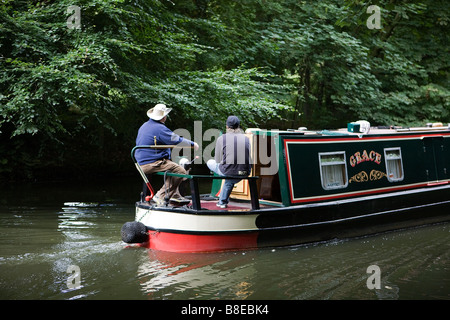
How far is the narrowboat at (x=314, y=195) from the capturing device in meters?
7.61

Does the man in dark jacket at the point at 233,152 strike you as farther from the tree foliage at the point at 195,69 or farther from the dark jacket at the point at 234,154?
the tree foliage at the point at 195,69

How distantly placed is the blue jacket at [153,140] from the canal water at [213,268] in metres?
1.31

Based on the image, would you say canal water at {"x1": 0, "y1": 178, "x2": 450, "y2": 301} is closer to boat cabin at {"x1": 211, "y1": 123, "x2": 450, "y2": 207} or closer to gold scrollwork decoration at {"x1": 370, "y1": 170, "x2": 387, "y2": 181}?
boat cabin at {"x1": 211, "y1": 123, "x2": 450, "y2": 207}

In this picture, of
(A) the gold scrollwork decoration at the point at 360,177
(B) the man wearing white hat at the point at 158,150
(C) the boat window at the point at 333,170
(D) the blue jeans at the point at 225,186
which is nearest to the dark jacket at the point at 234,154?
(D) the blue jeans at the point at 225,186

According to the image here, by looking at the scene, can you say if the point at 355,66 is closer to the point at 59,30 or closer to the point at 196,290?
the point at 59,30

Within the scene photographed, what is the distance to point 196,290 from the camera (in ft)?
20.0

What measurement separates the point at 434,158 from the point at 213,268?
547 centimetres

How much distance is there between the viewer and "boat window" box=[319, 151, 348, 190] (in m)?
8.77

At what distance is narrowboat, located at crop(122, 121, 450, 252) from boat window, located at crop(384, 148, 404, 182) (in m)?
0.02

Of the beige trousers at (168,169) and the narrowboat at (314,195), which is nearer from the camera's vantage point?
the narrowboat at (314,195)

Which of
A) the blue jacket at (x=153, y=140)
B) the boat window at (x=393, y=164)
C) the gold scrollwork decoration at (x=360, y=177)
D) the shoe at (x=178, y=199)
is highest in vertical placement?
the blue jacket at (x=153, y=140)

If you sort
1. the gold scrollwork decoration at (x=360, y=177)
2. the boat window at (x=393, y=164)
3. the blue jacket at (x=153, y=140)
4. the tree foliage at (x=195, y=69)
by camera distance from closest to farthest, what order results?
the blue jacket at (x=153, y=140) < the gold scrollwork decoration at (x=360, y=177) < the boat window at (x=393, y=164) < the tree foliage at (x=195, y=69)

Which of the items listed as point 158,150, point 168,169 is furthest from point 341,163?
point 158,150

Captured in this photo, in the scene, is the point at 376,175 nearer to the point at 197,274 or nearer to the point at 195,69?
the point at 197,274
